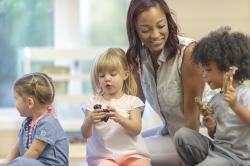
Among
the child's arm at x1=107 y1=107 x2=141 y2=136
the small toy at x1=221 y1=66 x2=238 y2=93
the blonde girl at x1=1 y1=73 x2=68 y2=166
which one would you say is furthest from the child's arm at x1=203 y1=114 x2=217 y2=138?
the blonde girl at x1=1 y1=73 x2=68 y2=166

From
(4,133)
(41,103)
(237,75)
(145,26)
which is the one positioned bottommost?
(4,133)

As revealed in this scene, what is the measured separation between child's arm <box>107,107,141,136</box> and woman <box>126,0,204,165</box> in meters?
0.19

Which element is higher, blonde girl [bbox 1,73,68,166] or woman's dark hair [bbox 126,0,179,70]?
woman's dark hair [bbox 126,0,179,70]

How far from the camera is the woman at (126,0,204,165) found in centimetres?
165

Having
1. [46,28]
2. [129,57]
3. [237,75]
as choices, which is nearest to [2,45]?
[46,28]

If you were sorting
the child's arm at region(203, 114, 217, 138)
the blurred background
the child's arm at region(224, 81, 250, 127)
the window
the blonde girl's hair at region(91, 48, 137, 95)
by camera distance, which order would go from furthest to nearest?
1. the window
2. the blurred background
3. the blonde girl's hair at region(91, 48, 137, 95)
4. the child's arm at region(203, 114, 217, 138)
5. the child's arm at region(224, 81, 250, 127)

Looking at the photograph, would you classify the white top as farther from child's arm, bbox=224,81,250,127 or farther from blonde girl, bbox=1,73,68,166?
child's arm, bbox=224,81,250,127

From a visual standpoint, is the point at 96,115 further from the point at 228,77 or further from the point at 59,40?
the point at 59,40

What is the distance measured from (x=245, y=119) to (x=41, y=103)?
0.65m

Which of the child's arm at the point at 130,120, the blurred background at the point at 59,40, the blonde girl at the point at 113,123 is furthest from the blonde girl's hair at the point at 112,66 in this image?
the blurred background at the point at 59,40

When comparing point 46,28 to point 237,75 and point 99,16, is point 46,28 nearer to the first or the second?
point 99,16

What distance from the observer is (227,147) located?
1486mm

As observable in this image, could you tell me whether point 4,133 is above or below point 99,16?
below

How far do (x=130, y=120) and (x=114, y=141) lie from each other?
93 millimetres
